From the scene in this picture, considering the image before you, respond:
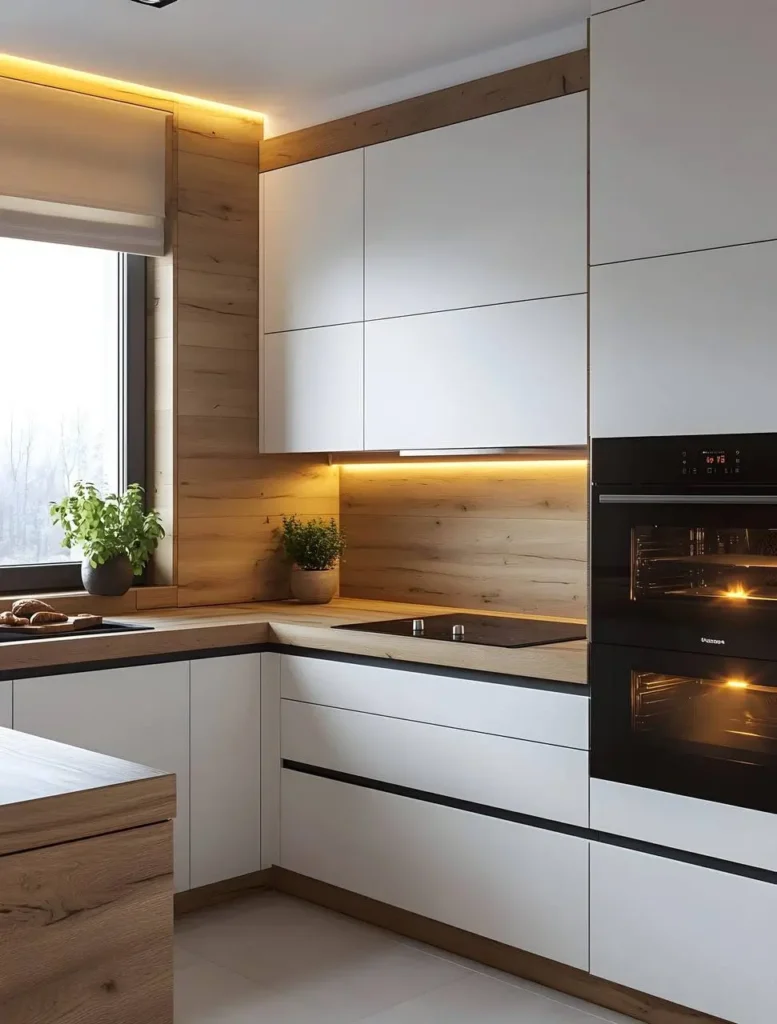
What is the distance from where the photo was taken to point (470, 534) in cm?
397

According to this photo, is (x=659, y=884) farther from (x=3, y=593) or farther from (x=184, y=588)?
(x=3, y=593)

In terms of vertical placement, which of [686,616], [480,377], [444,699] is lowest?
[444,699]

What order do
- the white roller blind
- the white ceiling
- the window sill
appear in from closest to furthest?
the white ceiling, the white roller blind, the window sill

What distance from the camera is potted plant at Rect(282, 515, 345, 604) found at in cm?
414

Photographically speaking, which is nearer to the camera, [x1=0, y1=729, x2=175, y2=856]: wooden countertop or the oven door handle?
[x1=0, y1=729, x2=175, y2=856]: wooden countertop

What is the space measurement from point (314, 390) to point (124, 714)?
1228 mm

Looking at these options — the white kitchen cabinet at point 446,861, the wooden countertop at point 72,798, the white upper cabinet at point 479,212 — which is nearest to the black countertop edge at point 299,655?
the white kitchen cabinet at point 446,861

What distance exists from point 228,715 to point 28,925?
88.1 inches

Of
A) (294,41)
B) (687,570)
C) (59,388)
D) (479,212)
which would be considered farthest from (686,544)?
(59,388)

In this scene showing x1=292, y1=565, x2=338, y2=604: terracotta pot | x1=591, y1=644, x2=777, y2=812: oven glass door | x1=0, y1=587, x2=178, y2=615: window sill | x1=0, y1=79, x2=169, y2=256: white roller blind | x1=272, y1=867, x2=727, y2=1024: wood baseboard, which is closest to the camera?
x1=591, y1=644, x2=777, y2=812: oven glass door

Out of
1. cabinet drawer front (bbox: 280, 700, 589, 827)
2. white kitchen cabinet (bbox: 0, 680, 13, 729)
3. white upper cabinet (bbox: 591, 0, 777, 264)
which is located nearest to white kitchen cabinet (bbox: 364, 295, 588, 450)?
white upper cabinet (bbox: 591, 0, 777, 264)

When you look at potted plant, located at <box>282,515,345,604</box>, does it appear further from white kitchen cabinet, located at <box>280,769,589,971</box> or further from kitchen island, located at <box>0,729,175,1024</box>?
kitchen island, located at <box>0,729,175,1024</box>

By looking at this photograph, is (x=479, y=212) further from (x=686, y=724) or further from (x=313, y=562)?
(x=686, y=724)

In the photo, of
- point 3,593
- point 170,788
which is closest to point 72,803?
point 170,788
